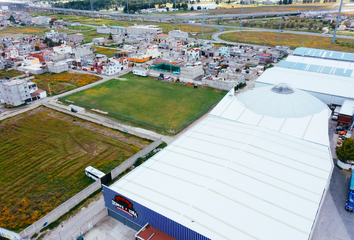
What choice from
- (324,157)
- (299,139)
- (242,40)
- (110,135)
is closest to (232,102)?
(299,139)

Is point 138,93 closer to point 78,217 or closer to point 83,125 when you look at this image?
point 83,125

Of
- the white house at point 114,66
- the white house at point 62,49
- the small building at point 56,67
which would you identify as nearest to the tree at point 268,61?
the white house at point 114,66

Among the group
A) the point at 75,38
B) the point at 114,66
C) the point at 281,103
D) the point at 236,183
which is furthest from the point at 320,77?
the point at 75,38

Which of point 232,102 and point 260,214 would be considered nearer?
point 260,214

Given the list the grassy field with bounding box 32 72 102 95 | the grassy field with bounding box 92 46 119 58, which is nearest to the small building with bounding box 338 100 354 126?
the grassy field with bounding box 32 72 102 95

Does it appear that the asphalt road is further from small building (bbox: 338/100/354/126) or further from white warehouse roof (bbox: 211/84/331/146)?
small building (bbox: 338/100/354/126)
